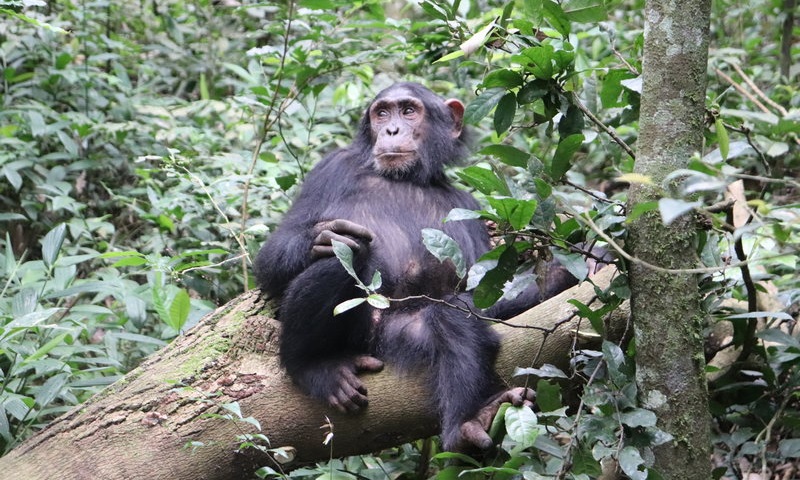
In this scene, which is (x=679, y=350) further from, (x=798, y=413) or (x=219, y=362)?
(x=219, y=362)

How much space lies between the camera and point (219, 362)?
439cm

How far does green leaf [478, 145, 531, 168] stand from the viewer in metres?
3.67

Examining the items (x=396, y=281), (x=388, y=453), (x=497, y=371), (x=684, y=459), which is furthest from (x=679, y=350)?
(x=388, y=453)

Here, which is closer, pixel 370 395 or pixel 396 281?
pixel 370 395

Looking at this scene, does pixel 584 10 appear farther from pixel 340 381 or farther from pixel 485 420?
pixel 340 381

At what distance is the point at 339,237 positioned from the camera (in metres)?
4.29

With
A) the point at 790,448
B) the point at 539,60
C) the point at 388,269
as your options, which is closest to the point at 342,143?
the point at 388,269

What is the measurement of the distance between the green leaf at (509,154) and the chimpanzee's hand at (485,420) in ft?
3.30

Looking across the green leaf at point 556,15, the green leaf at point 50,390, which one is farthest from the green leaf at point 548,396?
the green leaf at point 50,390

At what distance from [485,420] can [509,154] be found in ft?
4.04

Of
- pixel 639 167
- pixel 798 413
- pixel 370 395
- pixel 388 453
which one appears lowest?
pixel 388 453

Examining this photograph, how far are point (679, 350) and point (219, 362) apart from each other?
233cm

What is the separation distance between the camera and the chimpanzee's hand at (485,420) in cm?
374

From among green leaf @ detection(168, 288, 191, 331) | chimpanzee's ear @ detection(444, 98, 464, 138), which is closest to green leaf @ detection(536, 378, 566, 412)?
green leaf @ detection(168, 288, 191, 331)
